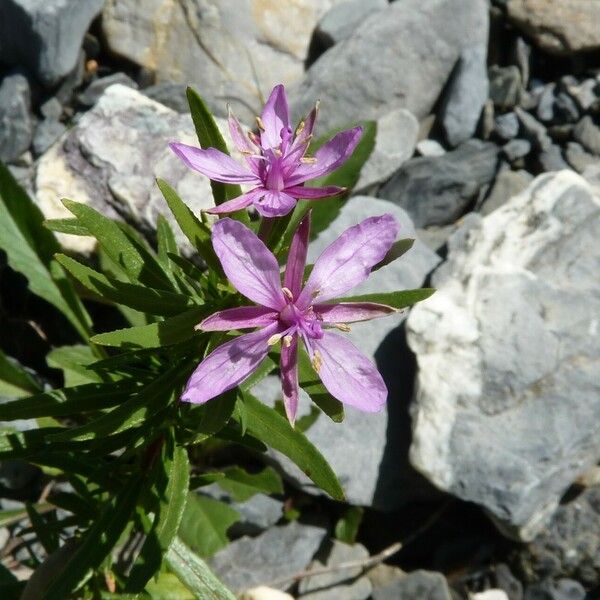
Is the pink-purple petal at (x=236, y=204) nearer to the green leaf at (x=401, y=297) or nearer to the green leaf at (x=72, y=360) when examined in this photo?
the green leaf at (x=401, y=297)

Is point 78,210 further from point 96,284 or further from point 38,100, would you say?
point 38,100

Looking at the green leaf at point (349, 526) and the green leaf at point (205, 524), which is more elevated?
the green leaf at point (205, 524)

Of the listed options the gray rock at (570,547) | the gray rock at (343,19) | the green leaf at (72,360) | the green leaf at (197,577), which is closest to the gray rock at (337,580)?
the gray rock at (570,547)

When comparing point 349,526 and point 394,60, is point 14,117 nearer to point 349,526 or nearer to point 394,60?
point 394,60

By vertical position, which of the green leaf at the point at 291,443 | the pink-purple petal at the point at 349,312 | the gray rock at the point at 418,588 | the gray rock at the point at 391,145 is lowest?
the gray rock at the point at 418,588

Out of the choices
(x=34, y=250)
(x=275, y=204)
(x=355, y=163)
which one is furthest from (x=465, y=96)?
(x=275, y=204)
